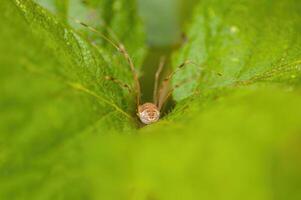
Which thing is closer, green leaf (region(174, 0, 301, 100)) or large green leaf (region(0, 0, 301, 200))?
large green leaf (region(0, 0, 301, 200))

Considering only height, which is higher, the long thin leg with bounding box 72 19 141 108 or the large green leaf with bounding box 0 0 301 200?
the large green leaf with bounding box 0 0 301 200

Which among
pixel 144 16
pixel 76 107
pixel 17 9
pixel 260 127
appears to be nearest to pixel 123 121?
pixel 76 107

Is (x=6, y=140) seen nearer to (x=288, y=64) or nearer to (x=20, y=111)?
(x=20, y=111)

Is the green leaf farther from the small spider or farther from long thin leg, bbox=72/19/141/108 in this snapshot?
long thin leg, bbox=72/19/141/108

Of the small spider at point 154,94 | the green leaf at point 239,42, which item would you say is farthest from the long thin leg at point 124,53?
the green leaf at point 239,42

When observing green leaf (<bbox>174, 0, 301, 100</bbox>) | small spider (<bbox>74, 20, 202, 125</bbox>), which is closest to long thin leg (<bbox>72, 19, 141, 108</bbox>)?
small spider (<bbox>74, 20, 202, 125</bbox>)

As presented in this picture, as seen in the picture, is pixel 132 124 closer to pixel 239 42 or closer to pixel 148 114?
pixel 148 114

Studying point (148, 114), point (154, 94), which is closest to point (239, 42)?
point (154, 94)

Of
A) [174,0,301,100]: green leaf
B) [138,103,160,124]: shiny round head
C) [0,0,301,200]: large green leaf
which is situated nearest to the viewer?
[0,0,301,200]: large green leaf
